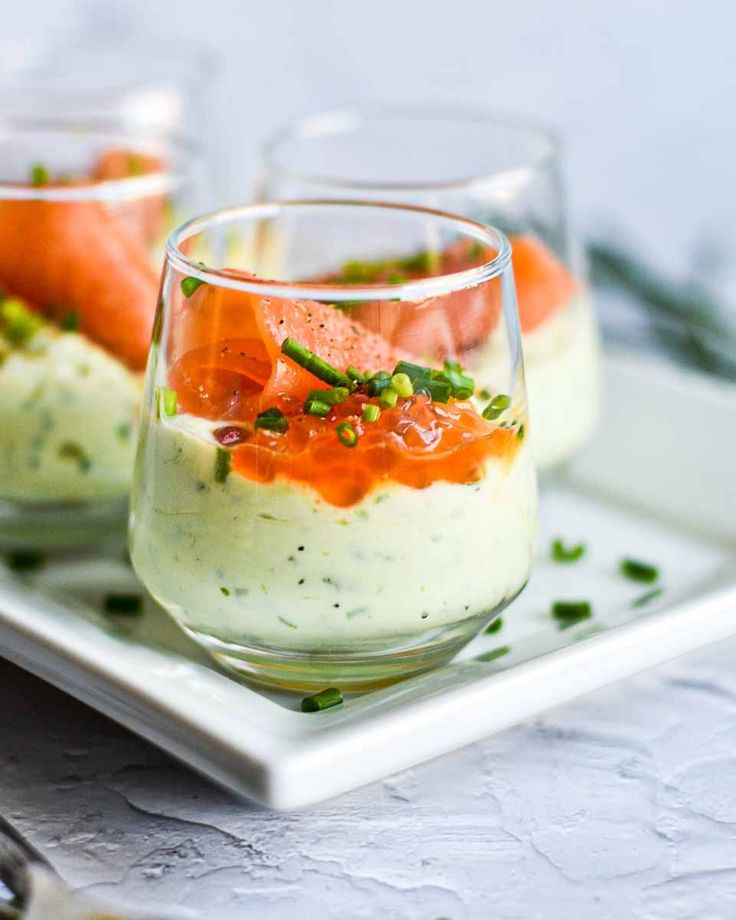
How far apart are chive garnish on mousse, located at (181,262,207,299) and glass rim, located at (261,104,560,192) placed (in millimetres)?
514

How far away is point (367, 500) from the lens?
123 cm

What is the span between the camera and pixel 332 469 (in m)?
1.22

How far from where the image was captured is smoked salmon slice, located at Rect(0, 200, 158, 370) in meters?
1.62

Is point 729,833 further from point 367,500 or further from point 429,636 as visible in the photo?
point 367,500

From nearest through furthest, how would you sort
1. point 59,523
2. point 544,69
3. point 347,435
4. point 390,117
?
point 347,435 → point 59,523 → point 390,117 → point 544,69

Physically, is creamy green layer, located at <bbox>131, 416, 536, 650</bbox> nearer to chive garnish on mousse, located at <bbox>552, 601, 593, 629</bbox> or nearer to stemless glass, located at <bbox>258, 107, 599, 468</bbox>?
chive garnish on mousse, located at <bbox>552, 601, 593, 629</bbox>

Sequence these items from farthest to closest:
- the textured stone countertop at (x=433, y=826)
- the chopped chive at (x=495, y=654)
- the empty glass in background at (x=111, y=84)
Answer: the empty glass in background at (x=111, y=84) < the chopped chive at (x=495, y=654) < the textured stone countertop at (x=433, y=826)

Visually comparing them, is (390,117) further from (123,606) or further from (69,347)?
(123,606)

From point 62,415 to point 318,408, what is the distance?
49 centimetres

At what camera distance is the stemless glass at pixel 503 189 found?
179 cm

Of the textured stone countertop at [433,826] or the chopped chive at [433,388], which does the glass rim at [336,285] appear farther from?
the textured stone countertop at [433,826]

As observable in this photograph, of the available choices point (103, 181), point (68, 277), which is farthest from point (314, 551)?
point (103, 181)

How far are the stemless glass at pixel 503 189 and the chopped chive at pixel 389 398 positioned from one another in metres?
0.58

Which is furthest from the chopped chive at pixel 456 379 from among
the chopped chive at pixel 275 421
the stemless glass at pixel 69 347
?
the stemless glass at pixel 69 347
